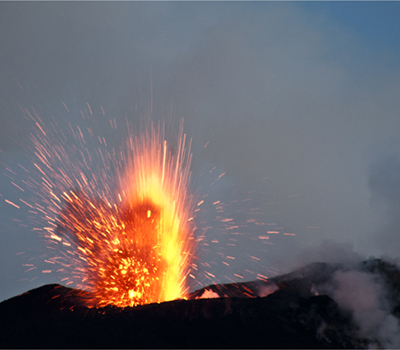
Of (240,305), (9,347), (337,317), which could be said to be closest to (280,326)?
(240,305)

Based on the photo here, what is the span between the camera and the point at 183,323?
27.0 meters

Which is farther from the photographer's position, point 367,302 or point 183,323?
point 367,302

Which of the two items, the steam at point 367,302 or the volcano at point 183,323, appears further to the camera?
the steam at point 367,302

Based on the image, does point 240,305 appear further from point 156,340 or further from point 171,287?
point 156,340

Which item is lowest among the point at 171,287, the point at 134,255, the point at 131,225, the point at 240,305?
the point at 240,305

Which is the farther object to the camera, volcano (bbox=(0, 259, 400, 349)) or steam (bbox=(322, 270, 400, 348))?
steam (bbox=(322, 270, 400, 348))

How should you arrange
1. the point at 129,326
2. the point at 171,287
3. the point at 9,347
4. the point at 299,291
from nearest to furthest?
the point at 9,347, the point at 129,326, the point at 171,287, the point at 299,291

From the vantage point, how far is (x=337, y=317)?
106 ft

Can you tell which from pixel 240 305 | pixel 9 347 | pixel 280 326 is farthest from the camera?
pixel 240 305

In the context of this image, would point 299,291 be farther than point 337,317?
Yes

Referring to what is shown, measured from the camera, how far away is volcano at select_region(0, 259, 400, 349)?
2469 cm

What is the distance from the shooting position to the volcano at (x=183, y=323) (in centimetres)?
2469

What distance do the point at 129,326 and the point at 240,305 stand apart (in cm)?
1048

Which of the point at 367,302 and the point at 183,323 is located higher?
the point at 367,302
